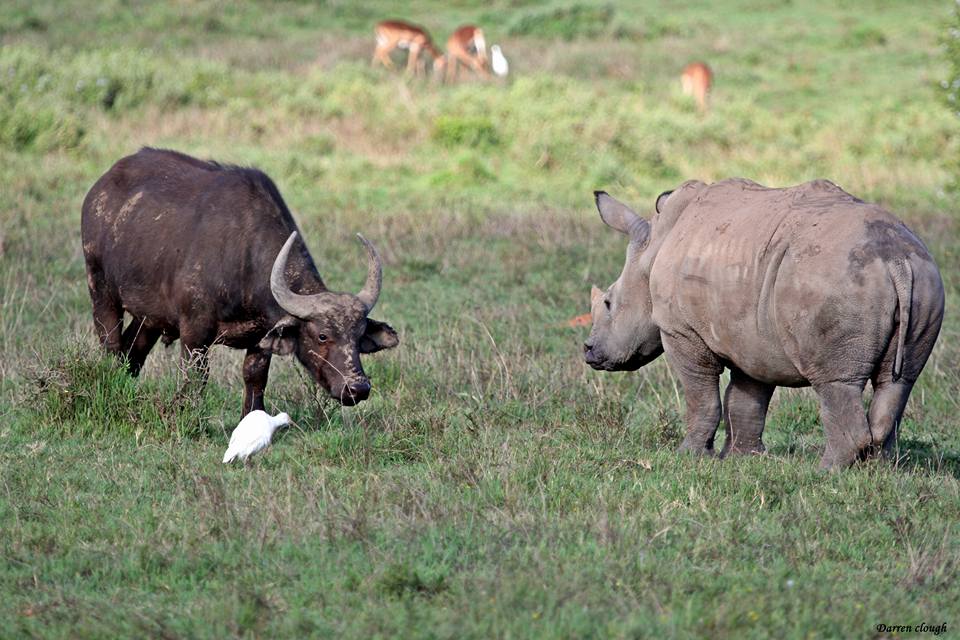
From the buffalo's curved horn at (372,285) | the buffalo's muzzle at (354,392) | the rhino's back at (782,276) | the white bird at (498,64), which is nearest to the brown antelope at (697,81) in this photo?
the white bird at (498,64)

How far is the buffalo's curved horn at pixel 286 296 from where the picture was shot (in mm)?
7664

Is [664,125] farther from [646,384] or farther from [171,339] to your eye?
[171,339]

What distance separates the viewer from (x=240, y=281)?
8.12 meters

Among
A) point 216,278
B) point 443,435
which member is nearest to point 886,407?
point 443,435

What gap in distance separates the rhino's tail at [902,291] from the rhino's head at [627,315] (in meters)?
1.66

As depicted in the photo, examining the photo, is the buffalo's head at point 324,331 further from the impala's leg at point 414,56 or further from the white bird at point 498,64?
the impala's leg at point 414,56

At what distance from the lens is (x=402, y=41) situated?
26703mm

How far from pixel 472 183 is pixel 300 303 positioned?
413 inches

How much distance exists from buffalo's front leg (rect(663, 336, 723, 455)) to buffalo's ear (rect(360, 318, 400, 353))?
161 centimetres

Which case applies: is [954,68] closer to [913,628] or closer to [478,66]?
[913,628]

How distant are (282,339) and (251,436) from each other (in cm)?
94

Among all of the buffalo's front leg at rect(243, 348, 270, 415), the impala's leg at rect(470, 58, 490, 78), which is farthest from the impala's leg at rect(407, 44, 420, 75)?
the buffalo's front leg at rect(243, 348, 270, 415)

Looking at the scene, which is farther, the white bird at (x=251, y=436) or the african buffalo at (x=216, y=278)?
the african buffalo at (x=216, y=278)

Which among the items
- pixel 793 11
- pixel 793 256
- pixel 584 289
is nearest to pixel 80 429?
pixel 793 256
